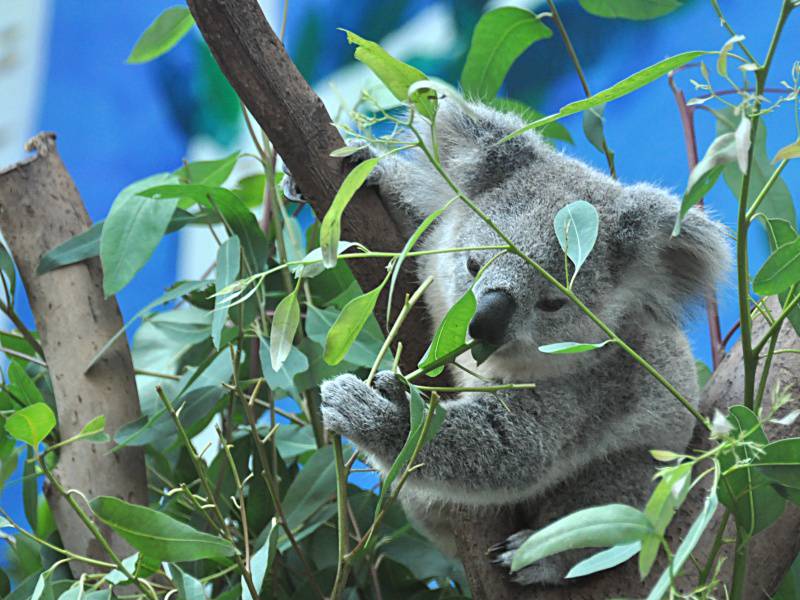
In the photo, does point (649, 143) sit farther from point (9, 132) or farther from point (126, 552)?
point (9, 132)

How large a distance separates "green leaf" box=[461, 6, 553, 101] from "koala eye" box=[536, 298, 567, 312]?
0.51 metres

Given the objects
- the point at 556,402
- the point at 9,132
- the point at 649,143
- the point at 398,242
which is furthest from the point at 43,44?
the point at 556,402

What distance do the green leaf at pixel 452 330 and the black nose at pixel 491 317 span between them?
1.02 ft

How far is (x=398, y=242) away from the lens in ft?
4.53

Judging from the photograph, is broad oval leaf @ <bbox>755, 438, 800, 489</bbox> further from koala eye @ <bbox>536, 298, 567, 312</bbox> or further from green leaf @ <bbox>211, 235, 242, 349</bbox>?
green leaf @ <bbox>211, 235, 242, 349</bbox>

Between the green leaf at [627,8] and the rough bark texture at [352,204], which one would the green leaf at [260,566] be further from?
the green leaf at [627,8]

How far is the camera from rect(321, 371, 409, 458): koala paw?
1188mm

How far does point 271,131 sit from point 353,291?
0.40 m

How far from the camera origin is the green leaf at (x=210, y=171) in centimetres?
173

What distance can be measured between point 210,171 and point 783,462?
1.25 m

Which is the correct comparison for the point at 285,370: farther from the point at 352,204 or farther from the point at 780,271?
the point at 780,271

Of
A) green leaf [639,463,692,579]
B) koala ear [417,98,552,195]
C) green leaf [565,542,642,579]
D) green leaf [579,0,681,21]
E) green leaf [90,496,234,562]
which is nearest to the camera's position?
green leaf [639,463,692,579]

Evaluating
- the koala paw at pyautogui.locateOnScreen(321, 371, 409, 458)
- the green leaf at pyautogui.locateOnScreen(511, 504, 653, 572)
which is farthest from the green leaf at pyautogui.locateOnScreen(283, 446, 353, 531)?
the green leaf at pyautogui.locateOnScreen(511, 504, 653, 572)

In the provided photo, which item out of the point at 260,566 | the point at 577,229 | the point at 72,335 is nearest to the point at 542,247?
the point at 577,229
